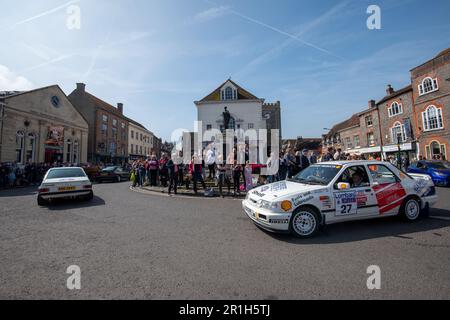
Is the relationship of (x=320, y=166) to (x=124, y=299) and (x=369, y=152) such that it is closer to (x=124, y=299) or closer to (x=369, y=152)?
(x=124, y=299)

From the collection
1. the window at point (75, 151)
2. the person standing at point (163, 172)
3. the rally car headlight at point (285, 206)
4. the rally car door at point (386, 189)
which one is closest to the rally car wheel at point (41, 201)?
the person standing at point (163, 172)

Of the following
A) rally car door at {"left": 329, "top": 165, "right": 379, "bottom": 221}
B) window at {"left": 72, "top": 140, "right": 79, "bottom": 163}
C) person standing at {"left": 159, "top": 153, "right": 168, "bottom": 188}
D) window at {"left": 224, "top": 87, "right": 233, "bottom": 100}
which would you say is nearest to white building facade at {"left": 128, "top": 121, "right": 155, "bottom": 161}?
window at {"left": 72, "top": 140, "right": 79, "bottom": 163}

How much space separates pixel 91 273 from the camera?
10.0ft

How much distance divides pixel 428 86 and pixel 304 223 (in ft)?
95.5

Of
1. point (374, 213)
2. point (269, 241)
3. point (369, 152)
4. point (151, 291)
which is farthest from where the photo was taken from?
point (369, 152)

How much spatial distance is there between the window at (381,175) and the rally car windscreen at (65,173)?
34.2ft

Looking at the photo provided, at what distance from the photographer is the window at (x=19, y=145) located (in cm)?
2198

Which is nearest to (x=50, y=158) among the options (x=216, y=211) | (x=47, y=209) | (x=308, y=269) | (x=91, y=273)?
(x=47, y=209)

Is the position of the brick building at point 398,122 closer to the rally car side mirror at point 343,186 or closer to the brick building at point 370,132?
the brick building at point 370,132

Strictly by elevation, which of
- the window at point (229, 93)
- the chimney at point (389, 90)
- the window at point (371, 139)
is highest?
the window at point (229, 93)

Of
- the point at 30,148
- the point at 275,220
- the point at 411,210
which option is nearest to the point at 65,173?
the point at 275,220

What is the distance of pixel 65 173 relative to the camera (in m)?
8.91

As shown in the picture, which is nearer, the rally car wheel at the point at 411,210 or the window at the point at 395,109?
the rally car wheel at the point at 411,210

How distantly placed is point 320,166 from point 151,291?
478 cm
